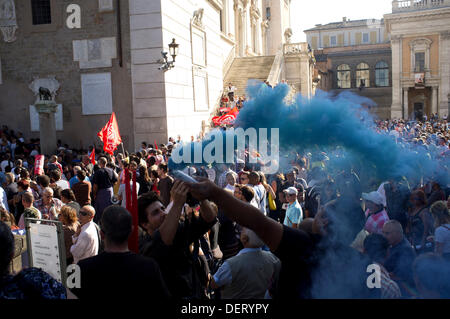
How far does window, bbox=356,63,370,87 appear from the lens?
2608 inches

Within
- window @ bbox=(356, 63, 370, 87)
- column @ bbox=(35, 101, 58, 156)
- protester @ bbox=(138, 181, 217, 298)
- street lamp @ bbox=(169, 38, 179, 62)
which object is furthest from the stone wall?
window @ bbox=(356, 63, 370, 87)

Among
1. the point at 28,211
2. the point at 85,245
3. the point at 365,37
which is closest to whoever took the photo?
the point at 85,245

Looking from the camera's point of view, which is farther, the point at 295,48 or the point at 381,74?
the point at 381,74

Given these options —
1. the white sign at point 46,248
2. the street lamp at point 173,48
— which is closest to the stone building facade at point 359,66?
the street lamp at point 173,48

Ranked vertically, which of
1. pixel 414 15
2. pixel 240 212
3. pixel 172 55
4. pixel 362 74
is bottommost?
pixel 240 212

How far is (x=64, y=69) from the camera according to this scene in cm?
1794

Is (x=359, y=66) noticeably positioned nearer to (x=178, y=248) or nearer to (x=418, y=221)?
(x=418, y=221)

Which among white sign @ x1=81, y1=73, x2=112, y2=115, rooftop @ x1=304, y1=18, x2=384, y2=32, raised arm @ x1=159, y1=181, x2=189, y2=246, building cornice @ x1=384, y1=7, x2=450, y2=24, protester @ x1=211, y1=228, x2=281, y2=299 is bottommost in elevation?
protester @ x1=211, y1=228, x2=281, y2=299

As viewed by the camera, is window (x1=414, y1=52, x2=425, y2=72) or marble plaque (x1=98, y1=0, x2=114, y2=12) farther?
window (x1=414, y1=52, x2=425, y2=72)

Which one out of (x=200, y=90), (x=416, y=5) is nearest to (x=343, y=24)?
(x=416, y=5)

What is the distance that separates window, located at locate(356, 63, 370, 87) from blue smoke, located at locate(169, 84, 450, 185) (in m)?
64.4

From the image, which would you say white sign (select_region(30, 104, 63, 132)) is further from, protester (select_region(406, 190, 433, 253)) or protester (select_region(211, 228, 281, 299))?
protester (select_region(211, 228, 281, 299))

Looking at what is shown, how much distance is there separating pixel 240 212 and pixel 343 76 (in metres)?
68.6
